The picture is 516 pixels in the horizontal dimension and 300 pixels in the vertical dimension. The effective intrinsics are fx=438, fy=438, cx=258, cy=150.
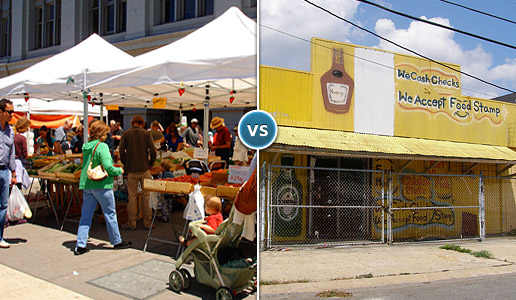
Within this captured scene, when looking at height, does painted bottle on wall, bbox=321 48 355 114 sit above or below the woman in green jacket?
above

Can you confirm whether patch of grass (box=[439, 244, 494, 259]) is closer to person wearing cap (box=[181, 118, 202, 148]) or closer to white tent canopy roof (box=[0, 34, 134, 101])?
white tent canopy roof (box=[0, 34, 134, 101])

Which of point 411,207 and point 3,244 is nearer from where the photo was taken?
point 411,207

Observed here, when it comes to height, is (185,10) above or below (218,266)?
above

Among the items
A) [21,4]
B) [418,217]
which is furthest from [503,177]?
[21,4]

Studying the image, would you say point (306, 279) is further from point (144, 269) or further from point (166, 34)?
point (166, 34)

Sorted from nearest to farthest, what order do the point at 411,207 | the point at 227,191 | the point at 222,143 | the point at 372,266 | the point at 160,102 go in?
1. the point at 411,207
2. the point at 372,266
3. the point at 227,191
4. the point at 160,102
5. the point at 222,143

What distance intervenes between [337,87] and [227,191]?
1.71m

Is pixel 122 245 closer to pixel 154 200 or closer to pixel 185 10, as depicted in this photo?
pixel 154 200

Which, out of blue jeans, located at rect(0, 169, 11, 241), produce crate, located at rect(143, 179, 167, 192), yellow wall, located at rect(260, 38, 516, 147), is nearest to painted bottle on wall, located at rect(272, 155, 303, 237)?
yellow wall, located at rect(260, 38, 516, 147)

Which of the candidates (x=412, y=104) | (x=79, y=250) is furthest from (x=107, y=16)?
(x=412, y=104)

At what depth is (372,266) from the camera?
3014 millimetres

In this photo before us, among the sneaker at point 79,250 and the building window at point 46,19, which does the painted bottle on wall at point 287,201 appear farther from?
the building window at point 46,19

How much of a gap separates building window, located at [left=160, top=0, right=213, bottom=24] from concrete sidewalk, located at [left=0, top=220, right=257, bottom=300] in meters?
4.86

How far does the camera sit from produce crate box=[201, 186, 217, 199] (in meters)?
3.62
